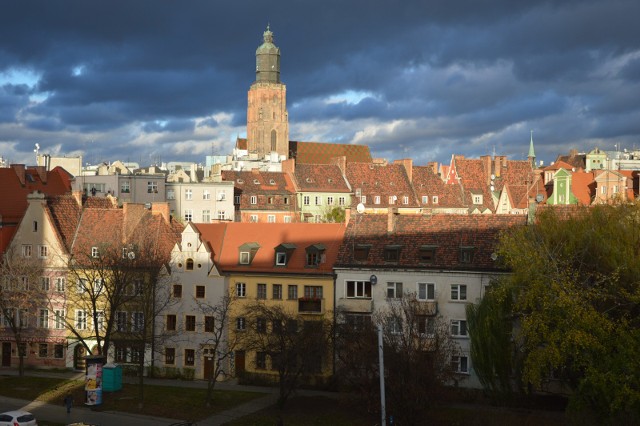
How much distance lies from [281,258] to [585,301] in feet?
89.0

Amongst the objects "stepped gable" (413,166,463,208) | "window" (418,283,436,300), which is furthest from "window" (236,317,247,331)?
"stepped gable" (413,166,463,208)

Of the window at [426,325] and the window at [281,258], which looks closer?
the window at [426,325]

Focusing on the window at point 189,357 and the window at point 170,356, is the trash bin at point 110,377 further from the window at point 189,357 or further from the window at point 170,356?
the window at point 189,357

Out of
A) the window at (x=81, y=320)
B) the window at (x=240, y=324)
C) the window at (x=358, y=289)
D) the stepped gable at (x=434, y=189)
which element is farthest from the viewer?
the stepped gable at (x=434, y=189)

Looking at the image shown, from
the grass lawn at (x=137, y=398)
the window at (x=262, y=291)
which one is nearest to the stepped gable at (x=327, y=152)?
the window at (x=262, y=291)

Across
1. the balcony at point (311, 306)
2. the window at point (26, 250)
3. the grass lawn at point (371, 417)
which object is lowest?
the grass lawn at point (371, 417)

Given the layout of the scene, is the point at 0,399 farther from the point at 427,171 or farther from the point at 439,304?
the point at 427,171

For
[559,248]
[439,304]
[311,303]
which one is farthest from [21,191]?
[559,248]

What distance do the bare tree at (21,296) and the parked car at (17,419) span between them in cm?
1820

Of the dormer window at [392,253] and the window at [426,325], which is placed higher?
the dormer window at [392,253]

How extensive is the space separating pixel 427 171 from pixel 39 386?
3441 inches

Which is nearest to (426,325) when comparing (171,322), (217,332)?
(217,332)

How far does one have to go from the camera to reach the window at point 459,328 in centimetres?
6150

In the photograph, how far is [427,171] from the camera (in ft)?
458
